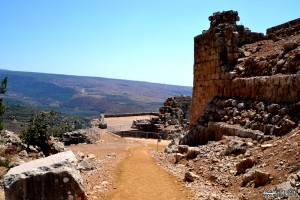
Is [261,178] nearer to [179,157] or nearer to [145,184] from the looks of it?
[145,184]

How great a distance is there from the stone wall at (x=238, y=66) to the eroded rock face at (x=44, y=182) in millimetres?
6810

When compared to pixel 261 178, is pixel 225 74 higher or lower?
higher

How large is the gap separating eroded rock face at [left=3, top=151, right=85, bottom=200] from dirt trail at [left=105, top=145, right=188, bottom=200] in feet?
6.37

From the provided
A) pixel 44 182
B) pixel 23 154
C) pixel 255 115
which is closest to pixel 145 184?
pixel 44 182

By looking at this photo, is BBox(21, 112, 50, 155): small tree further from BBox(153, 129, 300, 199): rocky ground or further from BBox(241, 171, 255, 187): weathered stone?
BBox(241, 171, 255, 187): weathered stone

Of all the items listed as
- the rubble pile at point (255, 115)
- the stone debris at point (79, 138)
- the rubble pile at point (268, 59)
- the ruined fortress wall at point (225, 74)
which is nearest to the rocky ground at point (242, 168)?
the rubble pile at point (255, 115)

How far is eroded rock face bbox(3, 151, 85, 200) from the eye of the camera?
19.4 ft

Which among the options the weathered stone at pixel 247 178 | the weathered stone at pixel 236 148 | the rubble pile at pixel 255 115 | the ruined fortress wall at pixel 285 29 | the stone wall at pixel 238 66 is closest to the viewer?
the weathered stone at pixel 247 178

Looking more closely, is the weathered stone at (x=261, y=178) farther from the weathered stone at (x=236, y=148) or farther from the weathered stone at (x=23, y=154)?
the weathered stone at (x=23, y=154)

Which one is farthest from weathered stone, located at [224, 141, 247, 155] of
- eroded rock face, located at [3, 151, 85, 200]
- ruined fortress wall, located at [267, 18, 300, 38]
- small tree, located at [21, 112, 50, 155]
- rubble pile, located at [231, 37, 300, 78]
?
small tree, located at [21, 112, 50, 155]

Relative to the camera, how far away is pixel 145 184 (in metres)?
8.78

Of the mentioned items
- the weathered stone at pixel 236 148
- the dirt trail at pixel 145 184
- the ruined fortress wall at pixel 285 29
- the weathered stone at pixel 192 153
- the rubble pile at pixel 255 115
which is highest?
the ruined fortress wall at pixel 285 29

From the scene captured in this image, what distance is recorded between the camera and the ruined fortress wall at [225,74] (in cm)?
1053

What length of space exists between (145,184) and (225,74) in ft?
21.0
